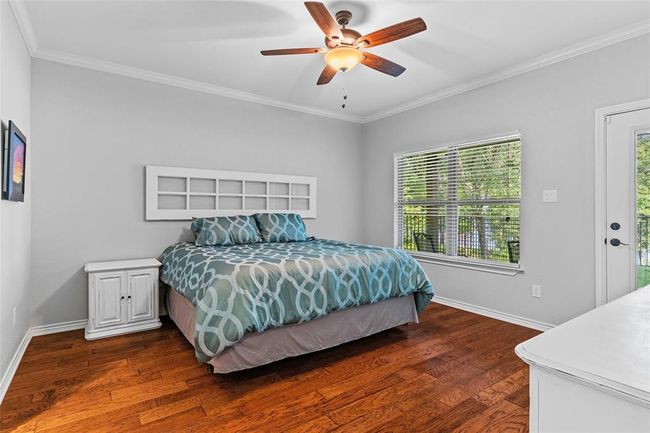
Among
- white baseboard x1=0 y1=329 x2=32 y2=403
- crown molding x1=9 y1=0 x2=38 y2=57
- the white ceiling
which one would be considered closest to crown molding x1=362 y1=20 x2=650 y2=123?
the white ceiling

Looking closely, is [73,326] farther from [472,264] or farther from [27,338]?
[472,264]

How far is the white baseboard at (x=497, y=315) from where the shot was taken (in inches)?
131

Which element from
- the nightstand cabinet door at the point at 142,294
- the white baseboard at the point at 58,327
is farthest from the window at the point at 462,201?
the white baseboard at the point at 58,327

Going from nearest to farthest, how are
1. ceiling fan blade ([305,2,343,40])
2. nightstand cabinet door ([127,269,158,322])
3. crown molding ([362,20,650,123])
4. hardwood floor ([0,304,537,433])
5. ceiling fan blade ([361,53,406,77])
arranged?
hardwood floor ([0,304,537,433]) < ceiling fan blade ([305,2,343,40]) < ceiling fan blade ([361,53,406,77]) < crown molding ([362,20,650,123]) < nightstand cabinet door ([127,269,158,322])

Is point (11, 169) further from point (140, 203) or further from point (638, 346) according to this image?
point (638, 346)

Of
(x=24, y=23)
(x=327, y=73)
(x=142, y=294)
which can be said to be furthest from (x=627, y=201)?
(x=24, y=23)

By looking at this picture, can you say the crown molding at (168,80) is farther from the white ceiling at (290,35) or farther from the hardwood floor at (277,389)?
the hardwood floor at (277,389)

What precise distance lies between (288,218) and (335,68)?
1.91m

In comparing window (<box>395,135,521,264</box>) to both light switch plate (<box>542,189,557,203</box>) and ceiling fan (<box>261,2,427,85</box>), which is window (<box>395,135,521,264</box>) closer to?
light switch plate (<box>542,189,557,203</box>)

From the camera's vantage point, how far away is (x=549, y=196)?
10.7 feet

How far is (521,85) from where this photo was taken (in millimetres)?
3447

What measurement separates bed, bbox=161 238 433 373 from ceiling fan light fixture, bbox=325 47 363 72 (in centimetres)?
147

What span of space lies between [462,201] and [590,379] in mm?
3629

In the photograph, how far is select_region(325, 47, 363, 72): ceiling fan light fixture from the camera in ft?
8.21
